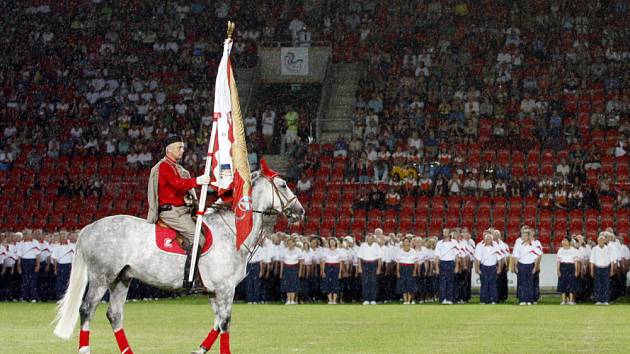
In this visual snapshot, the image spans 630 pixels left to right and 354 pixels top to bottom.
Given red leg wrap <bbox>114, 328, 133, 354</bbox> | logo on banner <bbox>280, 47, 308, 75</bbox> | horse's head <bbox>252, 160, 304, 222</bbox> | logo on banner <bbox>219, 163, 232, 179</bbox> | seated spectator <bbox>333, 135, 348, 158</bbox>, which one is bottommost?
red leg wrap <bbox>114, 328, 133, 354</bbox>

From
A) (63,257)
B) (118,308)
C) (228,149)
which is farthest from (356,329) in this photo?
(63,257)

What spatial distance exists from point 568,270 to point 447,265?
3191 mm

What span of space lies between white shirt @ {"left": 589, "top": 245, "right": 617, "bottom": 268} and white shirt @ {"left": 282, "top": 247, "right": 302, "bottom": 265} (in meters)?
7.96

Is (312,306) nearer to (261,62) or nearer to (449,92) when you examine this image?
(449,92)

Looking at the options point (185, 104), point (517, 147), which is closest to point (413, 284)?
point (517, 147)

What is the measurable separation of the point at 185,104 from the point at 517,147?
1310 cm

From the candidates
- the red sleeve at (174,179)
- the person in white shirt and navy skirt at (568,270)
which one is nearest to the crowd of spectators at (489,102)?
the person in white shirt and navy skirt at (568,270)

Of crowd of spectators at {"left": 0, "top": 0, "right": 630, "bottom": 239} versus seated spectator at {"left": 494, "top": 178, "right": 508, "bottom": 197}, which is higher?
crowd of spectators at {"left": 0, "top": 0, "right": 630, "bottom": 239}

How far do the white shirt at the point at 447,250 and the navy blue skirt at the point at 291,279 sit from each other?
4.00 m

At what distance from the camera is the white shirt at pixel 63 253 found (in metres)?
32.4

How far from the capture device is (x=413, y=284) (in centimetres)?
3209

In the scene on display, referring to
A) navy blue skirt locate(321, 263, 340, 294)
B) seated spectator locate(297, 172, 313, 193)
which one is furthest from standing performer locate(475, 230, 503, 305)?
seated spectator locate(297, 172, 313, 193)

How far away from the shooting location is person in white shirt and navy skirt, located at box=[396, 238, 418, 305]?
105ft

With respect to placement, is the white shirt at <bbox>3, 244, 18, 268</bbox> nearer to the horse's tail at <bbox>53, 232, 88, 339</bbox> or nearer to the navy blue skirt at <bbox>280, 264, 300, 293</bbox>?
the navy blue skirt at <bbox>280, 264, 300, 293</bbox>
